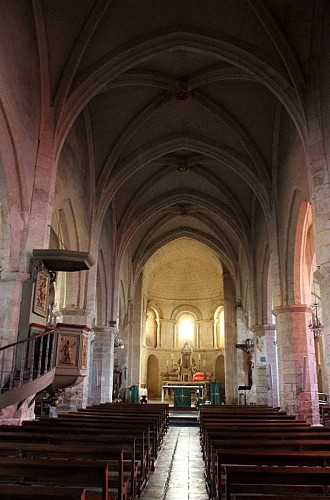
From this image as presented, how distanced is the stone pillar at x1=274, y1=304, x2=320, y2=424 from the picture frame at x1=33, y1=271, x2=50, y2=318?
7.42m

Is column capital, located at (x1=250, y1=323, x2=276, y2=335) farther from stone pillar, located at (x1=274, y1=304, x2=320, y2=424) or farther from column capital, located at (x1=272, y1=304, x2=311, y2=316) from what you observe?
column capital, located at (x1=272, y1=304, x2=311, y2=316)

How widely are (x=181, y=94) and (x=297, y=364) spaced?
9164 mm

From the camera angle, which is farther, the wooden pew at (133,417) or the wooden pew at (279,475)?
the wooden pew at (133,417)

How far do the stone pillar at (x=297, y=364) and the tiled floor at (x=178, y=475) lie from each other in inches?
125

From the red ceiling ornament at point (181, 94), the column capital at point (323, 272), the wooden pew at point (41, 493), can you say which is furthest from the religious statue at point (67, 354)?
the red ceiling ornament at point (181, 94)

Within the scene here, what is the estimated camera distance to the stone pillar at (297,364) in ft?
41.9

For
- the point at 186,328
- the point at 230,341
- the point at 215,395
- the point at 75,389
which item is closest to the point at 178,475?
the point at 75,389

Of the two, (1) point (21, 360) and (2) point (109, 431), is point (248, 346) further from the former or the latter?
(2) point (109, 431)

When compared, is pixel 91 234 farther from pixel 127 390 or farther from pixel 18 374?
pixel 127 390

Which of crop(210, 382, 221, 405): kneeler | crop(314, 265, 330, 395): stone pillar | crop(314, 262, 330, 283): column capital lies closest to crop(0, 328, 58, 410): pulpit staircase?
crop(314, 265, 330, 395): stone pillar

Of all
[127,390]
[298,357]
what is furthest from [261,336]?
[127,390]

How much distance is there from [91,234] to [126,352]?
39.4 feet

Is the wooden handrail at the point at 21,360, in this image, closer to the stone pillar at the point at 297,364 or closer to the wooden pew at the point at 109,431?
the wooden pew at the point at 109,431

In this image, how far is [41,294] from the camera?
998 cm
